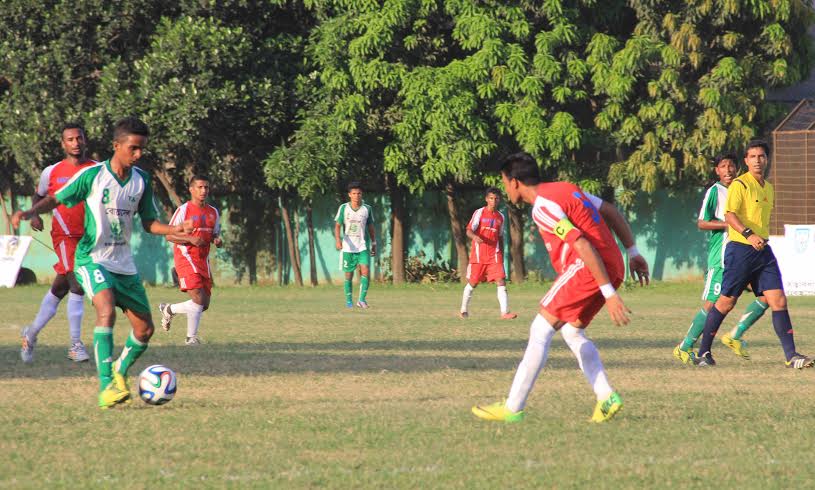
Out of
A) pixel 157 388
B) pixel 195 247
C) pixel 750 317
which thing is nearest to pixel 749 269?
pixel 750 317

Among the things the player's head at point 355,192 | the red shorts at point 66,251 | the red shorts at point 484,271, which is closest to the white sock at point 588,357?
the red shorts at point 66,251

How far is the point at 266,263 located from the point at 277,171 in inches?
198

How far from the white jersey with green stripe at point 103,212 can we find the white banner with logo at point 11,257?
78.3ft

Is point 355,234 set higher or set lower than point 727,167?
lower

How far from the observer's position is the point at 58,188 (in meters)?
12.2

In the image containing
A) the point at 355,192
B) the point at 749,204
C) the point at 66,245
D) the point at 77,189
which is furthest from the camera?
the point at 355,192

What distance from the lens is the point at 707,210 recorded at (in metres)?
12.9

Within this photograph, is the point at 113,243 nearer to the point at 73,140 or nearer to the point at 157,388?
the point at 157,388

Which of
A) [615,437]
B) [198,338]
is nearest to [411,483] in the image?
[615,437]

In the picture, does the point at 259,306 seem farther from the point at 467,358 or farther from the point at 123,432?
the point at 123,432

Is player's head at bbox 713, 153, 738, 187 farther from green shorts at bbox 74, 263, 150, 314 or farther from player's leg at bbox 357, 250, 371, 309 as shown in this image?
player's leg at bbox 357, 250, 371, 309

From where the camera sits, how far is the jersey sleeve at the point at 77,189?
9.32 metres

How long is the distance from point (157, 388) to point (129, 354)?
57 centimetres

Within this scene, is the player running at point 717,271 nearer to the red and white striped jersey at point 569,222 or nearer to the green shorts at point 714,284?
the green shorts at point 714,284
